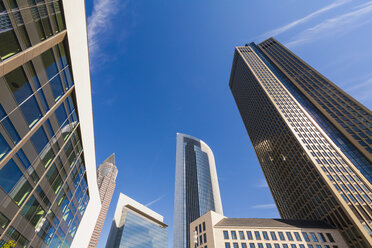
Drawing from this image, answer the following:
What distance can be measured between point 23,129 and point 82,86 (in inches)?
472

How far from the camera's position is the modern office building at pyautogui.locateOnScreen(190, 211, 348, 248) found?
159ft

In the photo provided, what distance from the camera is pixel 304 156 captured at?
5894 centimetres

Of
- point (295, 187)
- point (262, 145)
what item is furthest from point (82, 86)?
point (262, 145)

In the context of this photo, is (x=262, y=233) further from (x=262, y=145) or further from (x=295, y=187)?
(x=262, y=145)

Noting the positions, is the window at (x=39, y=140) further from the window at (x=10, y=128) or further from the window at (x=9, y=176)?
the window at (x=9, y=176)

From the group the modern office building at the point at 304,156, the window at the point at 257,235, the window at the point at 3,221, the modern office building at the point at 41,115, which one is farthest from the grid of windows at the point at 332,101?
the window at the point at 3,221

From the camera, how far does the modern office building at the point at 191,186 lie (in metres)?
123

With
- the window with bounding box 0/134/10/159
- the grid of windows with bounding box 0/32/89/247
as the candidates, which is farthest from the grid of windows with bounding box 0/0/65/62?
the window with bounding box 0/134/10/159

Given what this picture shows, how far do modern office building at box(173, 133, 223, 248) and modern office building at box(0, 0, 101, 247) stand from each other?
358ft

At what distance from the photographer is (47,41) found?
55.7 ft

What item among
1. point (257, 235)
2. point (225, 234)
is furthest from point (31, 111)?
point (257, 235)

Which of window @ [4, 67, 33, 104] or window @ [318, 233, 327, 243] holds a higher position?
window @ [4, 67, 33, 104]

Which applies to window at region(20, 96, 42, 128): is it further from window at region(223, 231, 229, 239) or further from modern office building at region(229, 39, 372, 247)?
modern office building at region(229, 39, 372, 247)

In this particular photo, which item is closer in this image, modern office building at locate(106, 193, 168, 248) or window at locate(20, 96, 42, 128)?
window at locate(20, 96, 42, 128)
